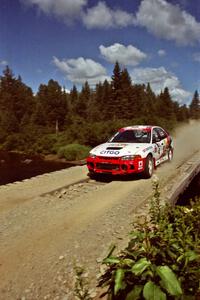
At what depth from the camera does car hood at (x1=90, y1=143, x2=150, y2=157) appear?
32.3ft

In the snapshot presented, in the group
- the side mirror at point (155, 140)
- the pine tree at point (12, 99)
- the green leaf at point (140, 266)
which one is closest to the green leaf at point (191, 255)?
the green leaf at point (140, 266)

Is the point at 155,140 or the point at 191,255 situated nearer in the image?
the point at 191,255

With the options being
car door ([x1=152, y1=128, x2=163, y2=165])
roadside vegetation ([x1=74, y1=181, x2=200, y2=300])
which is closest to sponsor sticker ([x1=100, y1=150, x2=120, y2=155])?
car door ([x1=152, y1=128, x2=163, y2=165])

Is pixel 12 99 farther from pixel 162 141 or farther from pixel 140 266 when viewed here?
pixel 140 266

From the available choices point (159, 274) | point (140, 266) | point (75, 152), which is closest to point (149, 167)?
point (140, 266)

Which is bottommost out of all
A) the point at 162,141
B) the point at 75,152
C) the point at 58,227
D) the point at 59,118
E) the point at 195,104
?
the point at 75,152

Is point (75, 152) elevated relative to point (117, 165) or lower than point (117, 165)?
lower

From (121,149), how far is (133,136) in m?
1.61

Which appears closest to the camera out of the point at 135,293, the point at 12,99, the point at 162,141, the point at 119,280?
the point at 135,293

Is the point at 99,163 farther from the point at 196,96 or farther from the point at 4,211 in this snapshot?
the point at 196,96

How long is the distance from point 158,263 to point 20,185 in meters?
7.75

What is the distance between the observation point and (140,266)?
10.3 ft

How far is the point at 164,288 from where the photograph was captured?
9.72 feet

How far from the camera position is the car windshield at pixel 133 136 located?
1120 centimetres
